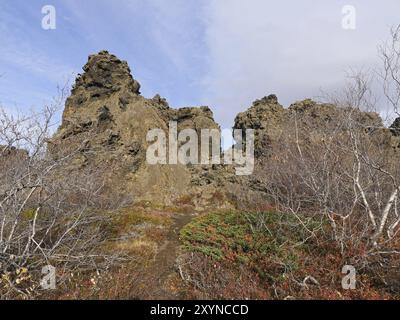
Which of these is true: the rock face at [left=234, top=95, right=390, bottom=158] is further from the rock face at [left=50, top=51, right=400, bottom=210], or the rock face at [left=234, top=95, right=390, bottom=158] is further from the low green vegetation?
the low green vegetation

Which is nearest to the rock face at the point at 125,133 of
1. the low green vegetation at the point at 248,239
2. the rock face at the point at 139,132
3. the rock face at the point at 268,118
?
the rock face at the point at 139,132

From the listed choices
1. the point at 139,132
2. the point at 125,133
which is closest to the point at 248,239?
the point at 125,133

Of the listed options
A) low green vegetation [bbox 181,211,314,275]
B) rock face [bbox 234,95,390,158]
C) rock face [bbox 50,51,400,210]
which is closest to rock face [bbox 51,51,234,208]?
rock face [bbox 50,51,400,210]

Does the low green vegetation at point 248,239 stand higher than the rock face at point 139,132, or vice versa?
the rock face at point 139,132

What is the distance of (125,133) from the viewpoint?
26.9 m

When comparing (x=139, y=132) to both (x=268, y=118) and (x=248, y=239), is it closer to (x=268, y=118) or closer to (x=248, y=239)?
(x=268, y=118)

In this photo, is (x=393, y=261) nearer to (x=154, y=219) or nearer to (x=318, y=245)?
(x=318, y=245)

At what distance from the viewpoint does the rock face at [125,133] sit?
2450cm

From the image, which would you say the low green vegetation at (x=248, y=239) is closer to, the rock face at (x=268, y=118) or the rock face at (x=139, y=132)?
the rock face at (x=139, y=132)

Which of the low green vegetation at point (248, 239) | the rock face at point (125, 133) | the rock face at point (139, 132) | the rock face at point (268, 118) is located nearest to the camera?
the low green vegetation at point (248, 239)

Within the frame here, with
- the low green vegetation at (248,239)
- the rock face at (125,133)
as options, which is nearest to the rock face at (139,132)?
the rock face at (125,133)

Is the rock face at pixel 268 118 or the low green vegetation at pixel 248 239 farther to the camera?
the rock face at pixel 268 118

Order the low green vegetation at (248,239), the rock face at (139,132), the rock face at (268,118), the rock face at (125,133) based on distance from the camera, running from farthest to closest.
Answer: the rock face at (268,118), the rock face at (125,133), the rock face at (139,132), the low green vegetation at (248,239)
